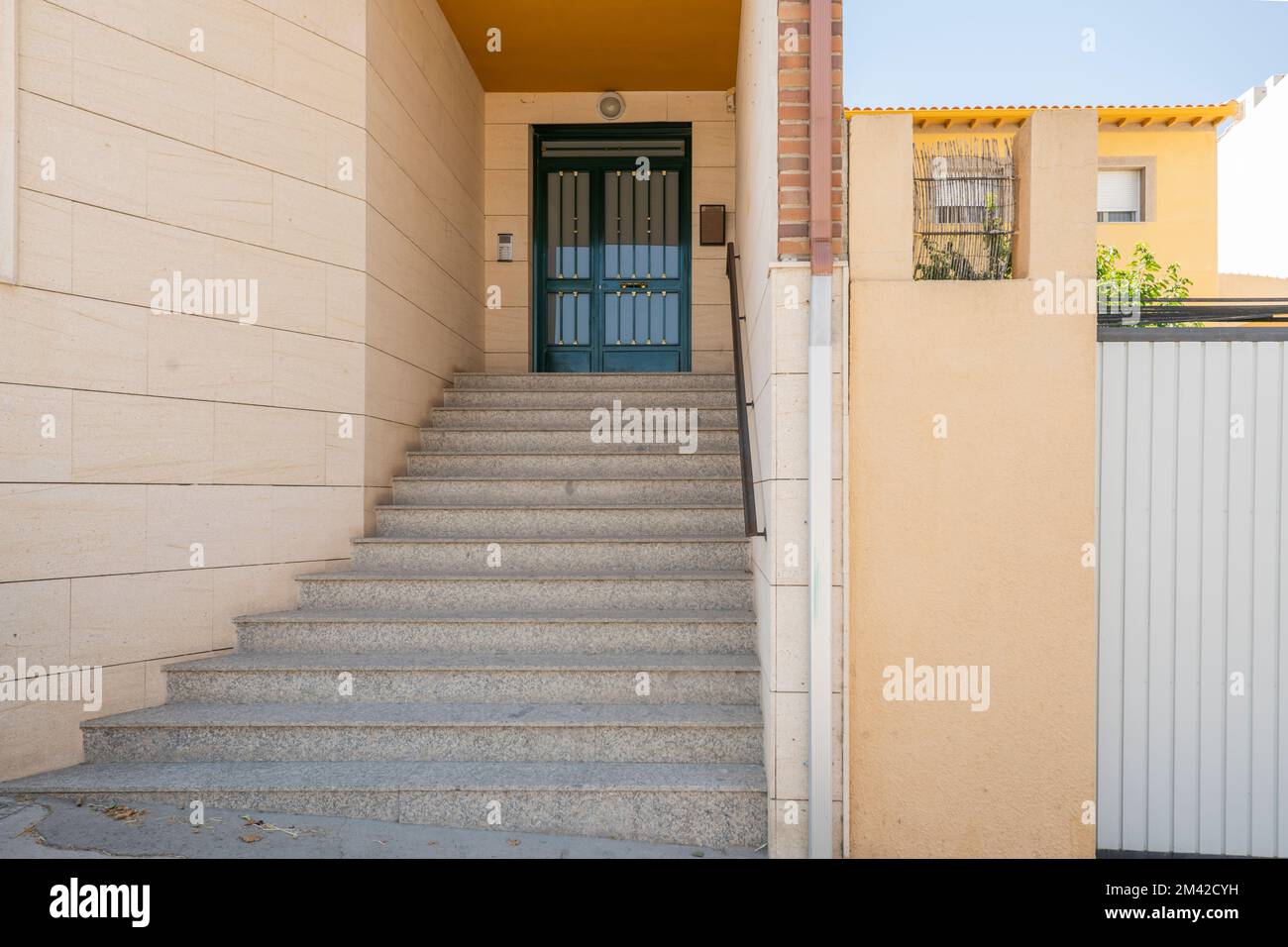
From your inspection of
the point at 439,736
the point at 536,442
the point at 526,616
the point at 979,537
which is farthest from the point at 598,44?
the point at 439,736

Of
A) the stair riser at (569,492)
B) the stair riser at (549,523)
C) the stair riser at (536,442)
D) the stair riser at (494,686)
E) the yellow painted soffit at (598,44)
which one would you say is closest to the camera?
the stair riser at (494,686)

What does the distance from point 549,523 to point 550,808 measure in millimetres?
1815

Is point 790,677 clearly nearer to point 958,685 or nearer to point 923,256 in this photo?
point 958,685

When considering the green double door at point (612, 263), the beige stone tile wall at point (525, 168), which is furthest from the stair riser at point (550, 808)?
the green double door at point (612, 263)

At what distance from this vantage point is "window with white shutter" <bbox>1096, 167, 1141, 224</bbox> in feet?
34.6

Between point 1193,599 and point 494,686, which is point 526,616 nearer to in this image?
point 494,686

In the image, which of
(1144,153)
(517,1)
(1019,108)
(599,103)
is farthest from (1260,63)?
(517,1)

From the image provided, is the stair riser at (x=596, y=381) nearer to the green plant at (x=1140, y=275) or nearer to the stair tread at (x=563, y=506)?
the stair tread at (x=563, y=506)

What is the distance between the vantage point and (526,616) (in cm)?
385

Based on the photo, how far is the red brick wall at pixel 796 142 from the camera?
110 inches

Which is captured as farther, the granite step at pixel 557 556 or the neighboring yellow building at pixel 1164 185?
the neighboring yellow building at pixel 1164 185

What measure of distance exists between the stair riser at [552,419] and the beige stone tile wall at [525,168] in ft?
4.80

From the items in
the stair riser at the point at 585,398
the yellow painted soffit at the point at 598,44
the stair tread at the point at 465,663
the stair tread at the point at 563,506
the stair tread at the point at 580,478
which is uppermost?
the yellow painted soffit at the point at 598,44

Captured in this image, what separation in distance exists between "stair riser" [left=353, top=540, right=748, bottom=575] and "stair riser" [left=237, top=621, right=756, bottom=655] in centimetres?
49
